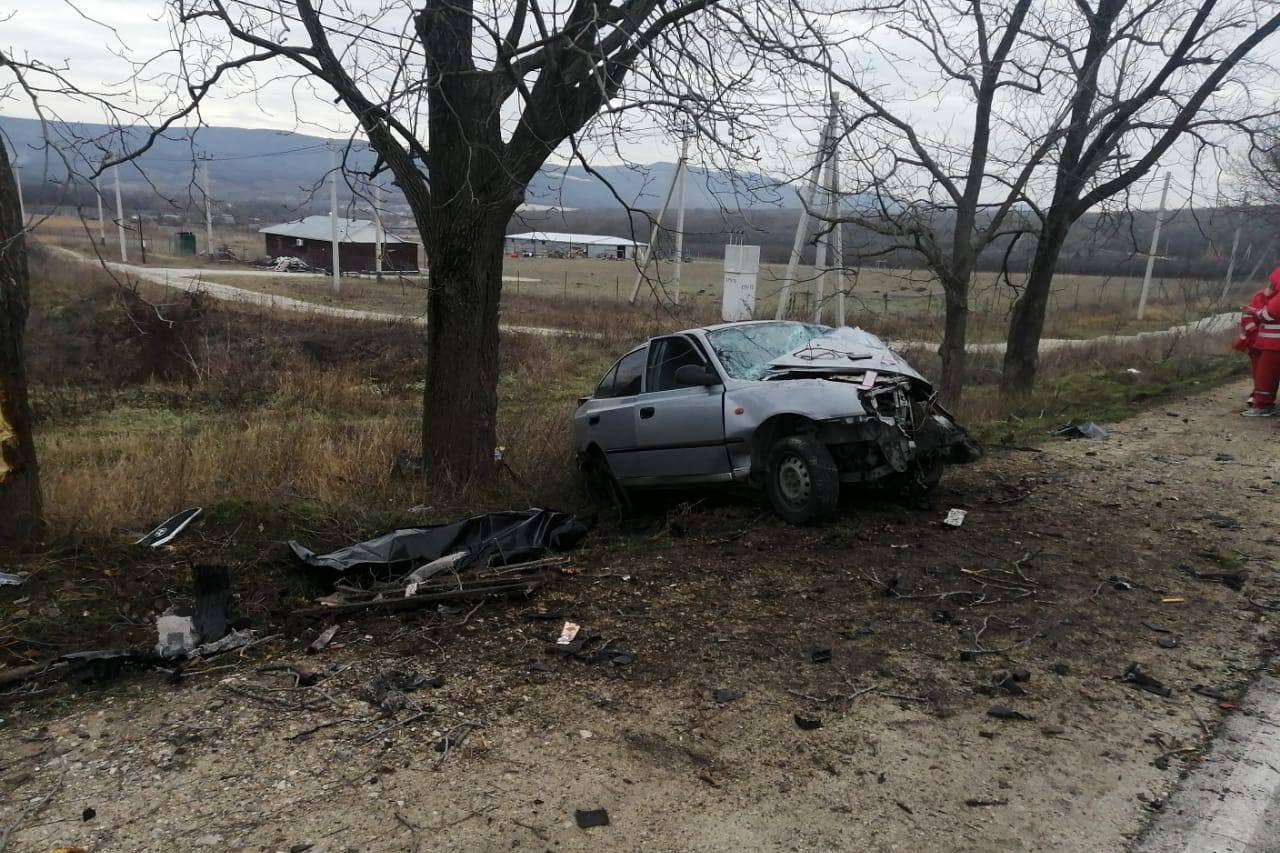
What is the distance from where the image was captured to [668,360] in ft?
27.0

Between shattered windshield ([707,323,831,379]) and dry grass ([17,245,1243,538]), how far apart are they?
84.6 inches

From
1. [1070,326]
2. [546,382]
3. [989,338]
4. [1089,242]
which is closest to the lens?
[1089,242]

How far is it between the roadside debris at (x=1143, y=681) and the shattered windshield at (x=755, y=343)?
12.4 ft

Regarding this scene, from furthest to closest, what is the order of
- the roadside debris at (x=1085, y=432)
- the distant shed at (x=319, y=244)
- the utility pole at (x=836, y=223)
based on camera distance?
the distant shed at (x=319, y=244) < the utility pole at (x=836, y=223) < the roadside debris at (x=1085, y=432)

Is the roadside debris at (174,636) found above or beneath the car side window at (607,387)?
beneath

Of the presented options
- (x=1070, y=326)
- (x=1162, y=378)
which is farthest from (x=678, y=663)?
(x=1070, y=326)

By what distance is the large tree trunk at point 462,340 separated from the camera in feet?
25.0

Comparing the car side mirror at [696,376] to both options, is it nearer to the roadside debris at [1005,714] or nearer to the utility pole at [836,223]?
the roadside debris at [1005,714]

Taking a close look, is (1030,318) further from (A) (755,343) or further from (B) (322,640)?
(B) (322,640)

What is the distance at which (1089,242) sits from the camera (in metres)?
15.2

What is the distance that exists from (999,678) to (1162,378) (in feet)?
48.2

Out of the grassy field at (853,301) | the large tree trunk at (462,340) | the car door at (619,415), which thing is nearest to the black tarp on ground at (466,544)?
the car door at (619,415)

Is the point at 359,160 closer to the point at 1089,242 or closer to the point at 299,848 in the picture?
the point at 299,848

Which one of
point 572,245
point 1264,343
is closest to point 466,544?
point 1264,343
